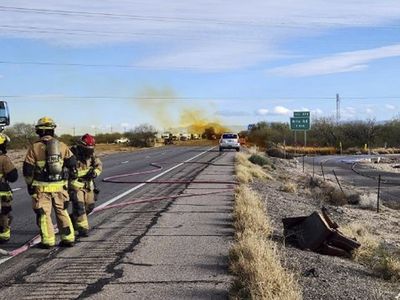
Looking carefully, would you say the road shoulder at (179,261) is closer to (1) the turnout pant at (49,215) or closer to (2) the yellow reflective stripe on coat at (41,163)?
(1) the turnout pant at (49,215)

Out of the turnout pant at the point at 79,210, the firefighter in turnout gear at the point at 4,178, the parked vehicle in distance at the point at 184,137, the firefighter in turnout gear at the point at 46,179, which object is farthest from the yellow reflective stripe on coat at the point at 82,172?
the parked vehicle in distance at the point at 184,137

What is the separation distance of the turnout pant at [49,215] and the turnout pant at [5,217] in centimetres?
49

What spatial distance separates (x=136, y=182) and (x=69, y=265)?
12851 mm

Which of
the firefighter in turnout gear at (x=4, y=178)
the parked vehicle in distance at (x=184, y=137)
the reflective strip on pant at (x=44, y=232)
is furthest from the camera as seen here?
the parked vehicle in distance at (x=184, y=137)

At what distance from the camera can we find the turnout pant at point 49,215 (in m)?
8.34

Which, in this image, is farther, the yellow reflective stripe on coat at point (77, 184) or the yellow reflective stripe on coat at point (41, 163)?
the yellow reflective stripe on coat at point (77, 184)

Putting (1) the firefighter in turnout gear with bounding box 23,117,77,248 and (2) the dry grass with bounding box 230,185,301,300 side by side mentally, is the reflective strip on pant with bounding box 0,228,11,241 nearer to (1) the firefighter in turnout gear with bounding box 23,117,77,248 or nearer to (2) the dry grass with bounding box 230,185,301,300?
(1) the firefighter in turnout gear with bounding box 23,117,77,248

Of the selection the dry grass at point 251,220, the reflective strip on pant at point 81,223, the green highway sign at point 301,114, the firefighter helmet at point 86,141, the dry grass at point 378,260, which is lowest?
the dry grass at point 378,260

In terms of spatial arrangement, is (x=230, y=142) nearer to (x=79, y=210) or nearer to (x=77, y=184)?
(x=77, y=184)

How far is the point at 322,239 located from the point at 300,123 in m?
51.2

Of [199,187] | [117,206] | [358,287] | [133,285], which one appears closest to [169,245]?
[133,285]

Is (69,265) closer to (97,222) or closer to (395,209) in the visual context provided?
(97,222)

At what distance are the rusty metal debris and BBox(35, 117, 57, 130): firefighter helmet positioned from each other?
159 inches

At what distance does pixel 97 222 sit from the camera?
10867 millimetres
